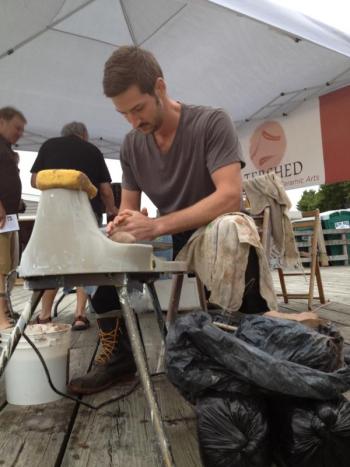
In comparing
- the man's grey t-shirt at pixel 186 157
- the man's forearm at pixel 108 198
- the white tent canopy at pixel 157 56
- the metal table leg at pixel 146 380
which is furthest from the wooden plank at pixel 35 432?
the white tent canopy at pixel 157 56

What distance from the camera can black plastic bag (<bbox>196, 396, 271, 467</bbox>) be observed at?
0.76 m

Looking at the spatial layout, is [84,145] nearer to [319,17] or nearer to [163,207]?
[163,207]

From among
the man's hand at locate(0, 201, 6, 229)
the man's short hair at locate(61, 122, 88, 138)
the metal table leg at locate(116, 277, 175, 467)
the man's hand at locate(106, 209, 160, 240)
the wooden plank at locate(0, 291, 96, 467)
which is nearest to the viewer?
the metal table leg at locate(116, 277, 175, 467)

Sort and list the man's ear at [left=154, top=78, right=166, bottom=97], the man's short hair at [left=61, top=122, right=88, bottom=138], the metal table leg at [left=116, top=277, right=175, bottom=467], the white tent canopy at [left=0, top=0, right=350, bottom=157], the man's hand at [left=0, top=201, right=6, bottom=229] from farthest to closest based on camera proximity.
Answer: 1. the white tent canopy at [left=0, top=0, right=350, bottom=157]
2. the man's short hair at [left=61, top=122, right=88, bottom=138]
3. the man's hand at [left=0, top=201, right=6, bottom=229]
4. the man's ear at [left=154, top=78, right=166, bottom=97]
5. the metal table leg at [left=116, top=277, right=175, bottom=467]

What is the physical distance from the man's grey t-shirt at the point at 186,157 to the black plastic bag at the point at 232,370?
2.05ft

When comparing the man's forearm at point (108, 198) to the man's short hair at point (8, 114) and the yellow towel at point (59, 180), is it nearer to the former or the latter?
the man's short hair at point (8, 114)

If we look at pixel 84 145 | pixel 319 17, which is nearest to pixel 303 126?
pixel 319 17

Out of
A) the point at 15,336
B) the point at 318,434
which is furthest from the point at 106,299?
the point at 318,434

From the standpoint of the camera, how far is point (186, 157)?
1402mm

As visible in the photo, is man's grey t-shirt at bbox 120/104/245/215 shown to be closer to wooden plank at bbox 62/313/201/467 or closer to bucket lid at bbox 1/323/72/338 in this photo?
bucket lid at bbox 1/323/72/338

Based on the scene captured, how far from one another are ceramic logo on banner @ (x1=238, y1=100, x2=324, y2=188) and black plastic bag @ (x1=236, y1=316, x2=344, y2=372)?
160 inches

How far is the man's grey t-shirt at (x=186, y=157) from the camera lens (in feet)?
4.32

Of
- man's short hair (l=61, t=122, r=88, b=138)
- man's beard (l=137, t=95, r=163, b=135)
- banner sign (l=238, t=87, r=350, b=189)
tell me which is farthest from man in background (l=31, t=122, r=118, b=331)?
banner sign (l=238, t=87, r=350, b=189)

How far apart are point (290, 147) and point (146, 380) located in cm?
454
